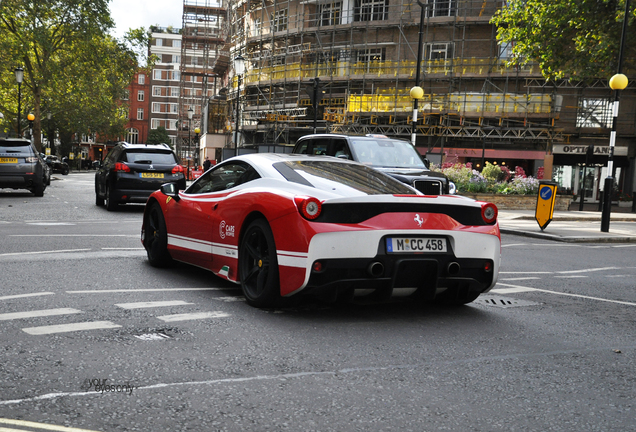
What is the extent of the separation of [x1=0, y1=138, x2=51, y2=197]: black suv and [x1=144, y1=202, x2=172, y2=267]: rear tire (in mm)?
14753

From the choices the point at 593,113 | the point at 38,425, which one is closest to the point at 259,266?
the point at 38,425

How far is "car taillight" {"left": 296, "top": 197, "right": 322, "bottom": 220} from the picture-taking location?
559cm

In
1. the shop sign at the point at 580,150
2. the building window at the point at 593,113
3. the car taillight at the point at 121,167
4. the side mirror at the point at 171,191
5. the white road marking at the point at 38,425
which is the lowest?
the white road marking at the point at 38,425

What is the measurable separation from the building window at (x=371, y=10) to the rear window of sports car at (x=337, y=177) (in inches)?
1545

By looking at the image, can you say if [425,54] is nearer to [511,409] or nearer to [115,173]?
[115,173]

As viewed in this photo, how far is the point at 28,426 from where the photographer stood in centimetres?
321

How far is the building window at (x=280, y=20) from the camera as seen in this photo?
5050cm

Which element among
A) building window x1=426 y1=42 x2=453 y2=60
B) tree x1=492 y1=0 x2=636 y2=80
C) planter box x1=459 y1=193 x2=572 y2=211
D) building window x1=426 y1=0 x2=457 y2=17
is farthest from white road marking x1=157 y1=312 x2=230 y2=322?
building window x1=426 y1=0 x2=457 y2=17

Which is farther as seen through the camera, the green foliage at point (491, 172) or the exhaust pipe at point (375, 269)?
the green foliage at point (491, 172)

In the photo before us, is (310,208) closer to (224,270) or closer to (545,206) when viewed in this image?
(224,270)

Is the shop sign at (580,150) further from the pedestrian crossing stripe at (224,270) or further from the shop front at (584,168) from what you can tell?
the pedestrian crossing stripe at (224,270)

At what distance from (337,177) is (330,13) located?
4188 centimetres

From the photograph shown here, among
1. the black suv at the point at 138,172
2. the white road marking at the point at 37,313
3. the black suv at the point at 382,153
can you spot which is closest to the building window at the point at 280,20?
the black suv at the point at 138,172

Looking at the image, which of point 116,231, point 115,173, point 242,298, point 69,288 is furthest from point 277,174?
point 115,173
